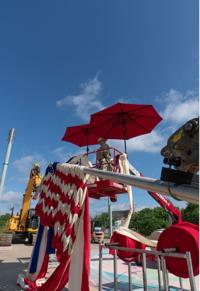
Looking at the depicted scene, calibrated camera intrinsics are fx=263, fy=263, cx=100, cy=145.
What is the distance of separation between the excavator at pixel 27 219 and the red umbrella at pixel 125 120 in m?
10.9

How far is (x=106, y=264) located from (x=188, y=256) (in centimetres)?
742

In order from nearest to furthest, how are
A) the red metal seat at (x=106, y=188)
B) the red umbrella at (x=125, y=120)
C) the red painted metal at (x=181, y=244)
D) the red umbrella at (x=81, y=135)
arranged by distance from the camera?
the red painted metal at (x=181, y=244) → the red metal seat at (x=106, y=188) → the red umbrella at (x=125, y=120) → the red umbrella at (x=81, y=135)

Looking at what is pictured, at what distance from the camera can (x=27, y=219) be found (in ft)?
64.0

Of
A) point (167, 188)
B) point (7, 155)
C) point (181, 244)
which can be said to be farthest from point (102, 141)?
point (167, 188)

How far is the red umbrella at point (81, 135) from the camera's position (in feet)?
31.3

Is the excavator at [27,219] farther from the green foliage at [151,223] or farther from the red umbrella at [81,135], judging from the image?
the green foliage at [151,223]

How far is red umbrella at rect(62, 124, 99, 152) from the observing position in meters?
9.55

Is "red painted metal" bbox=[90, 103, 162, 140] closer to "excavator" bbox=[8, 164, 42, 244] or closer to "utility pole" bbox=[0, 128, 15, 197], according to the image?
"utility pole" bbox=[0, 128, 15, 197]

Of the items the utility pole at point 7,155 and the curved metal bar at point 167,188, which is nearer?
the curved metal bar at point 167,188

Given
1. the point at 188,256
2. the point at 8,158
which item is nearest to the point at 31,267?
the point at 8,158

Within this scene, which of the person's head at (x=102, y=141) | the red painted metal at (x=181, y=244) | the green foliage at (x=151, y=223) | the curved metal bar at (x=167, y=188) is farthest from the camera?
the green foliage at (x=151, y=223)

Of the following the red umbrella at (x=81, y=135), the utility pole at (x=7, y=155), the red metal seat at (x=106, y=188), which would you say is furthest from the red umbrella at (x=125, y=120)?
the utility pole at (x=7, y=155)

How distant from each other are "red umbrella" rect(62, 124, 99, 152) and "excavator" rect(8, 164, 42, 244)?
9.57 metres

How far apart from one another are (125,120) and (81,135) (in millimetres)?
2076
